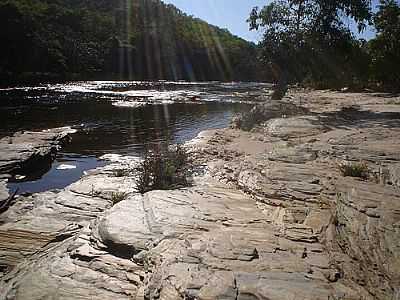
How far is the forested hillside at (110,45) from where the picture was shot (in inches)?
2820

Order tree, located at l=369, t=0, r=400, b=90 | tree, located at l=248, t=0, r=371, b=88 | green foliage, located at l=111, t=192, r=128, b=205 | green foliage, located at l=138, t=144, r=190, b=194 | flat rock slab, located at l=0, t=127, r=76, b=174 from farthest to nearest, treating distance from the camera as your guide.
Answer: tree, located at l=369, t=0, r=400, b=90, tree, located at l=248, t=0, r=371, b=88, flat rock slab, located at l=0, t=127, r=76, b=174, green foliage, located at l=138, t=144, r=190, b=194, green foliage, located at l=111, t=192, r=128, b=205

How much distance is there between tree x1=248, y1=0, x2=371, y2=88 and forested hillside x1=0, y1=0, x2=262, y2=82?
3248cm

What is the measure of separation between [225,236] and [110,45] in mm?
101797

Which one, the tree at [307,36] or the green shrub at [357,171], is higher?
the tree at [307,36]

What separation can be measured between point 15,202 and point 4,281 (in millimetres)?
4377

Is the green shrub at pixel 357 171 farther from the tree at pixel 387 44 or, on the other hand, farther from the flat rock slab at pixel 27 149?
the tree at pixel 387 44

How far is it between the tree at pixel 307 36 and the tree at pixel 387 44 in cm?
1708

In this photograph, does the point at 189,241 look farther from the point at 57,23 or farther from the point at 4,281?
the point at 57,23

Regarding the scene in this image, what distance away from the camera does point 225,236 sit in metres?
6.15

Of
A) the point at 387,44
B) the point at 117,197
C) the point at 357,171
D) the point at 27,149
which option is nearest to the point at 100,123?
the point at 27,149

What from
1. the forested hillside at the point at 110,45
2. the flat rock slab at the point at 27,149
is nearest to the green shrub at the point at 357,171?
the flat rock slab at the point at 27,149

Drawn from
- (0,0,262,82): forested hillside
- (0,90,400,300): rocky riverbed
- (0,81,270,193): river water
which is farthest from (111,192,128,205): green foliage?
(0,0,262,82): forested hillside

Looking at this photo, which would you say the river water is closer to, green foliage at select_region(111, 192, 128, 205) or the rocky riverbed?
green foliage at select_region(111, 192, 128, 205)

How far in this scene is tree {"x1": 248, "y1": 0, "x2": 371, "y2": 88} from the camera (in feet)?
79.9
